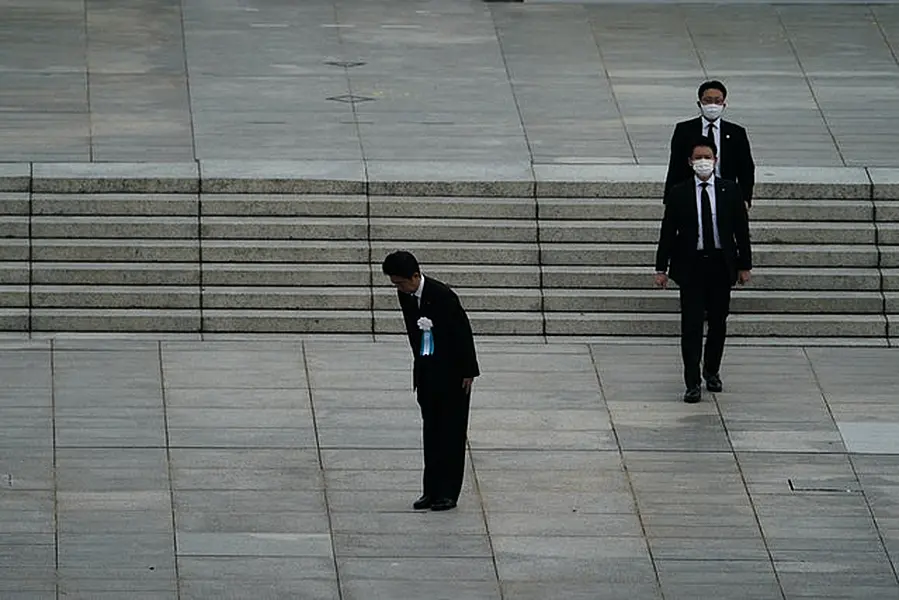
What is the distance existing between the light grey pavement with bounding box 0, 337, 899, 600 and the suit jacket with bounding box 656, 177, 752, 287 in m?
0.91

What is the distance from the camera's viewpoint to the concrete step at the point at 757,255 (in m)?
16.8

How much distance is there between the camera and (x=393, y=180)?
56.5ft

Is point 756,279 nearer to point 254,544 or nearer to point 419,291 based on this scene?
point 419,291

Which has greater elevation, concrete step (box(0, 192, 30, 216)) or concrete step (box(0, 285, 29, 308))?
concrete step (box(0, 192, 30, 216))

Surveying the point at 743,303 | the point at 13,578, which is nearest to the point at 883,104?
the point at 743,303

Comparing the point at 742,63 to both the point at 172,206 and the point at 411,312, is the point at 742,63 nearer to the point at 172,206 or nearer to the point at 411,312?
the point at 172,206

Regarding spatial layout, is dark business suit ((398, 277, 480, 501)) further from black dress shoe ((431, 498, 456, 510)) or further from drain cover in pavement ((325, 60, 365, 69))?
drain cover in pavement ((325, 60, 365, 69))

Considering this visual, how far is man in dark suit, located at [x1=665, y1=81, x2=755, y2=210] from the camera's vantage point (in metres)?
15.7

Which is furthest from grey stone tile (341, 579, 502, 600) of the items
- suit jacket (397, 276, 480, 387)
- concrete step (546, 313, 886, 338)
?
concrete step (546, 313, 886, 338)

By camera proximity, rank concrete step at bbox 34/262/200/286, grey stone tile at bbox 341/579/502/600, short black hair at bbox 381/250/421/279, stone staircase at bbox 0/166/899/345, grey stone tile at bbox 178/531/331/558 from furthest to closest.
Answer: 1. concrete step at bbox 34/262/200/286
2. stone staircase at bbox 0/166/899/345
3. short black hair at bbox 381/250/421/279
4. grey stone tile at bbox 178/531/331/558
5. grey stone tile at bbox 341/579/502/600

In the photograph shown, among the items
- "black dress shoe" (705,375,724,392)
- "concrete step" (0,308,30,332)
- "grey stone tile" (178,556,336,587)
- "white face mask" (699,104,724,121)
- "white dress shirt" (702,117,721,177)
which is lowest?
"concrete step" (0,308,30,332)

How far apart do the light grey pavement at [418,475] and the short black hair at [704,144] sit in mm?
1507

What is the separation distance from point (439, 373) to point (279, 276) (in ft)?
13.2

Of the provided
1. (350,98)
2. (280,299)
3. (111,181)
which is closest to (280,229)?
(280,299)
